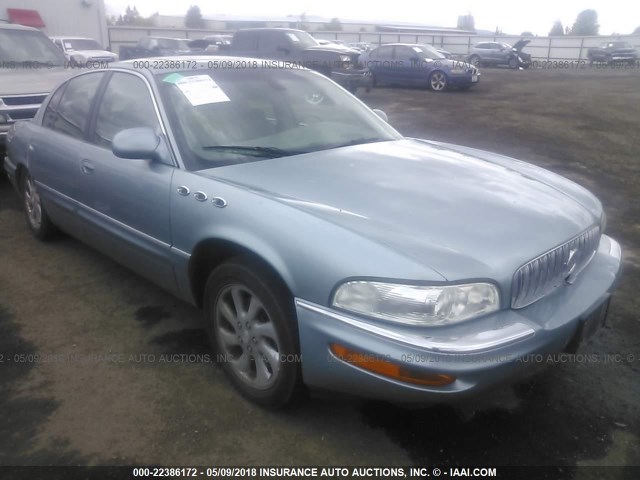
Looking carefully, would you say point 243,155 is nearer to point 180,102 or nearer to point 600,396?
point 180,102

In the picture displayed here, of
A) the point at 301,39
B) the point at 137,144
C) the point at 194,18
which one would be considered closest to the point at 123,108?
the point at 137,144

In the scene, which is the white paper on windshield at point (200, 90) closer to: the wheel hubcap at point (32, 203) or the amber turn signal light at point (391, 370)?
the amber turn signal light at point (391, 370)

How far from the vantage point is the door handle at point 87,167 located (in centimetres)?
350

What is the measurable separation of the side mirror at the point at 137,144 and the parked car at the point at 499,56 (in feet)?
91.4

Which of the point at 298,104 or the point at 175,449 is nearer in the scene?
the point at 175,449

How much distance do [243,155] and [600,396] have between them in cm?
219

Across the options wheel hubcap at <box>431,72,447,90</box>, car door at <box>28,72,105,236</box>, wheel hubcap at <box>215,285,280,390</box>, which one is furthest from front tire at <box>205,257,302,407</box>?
wheel hubcap at <box>431,72,447,90</box>

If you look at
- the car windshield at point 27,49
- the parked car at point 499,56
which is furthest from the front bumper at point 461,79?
the parked car at point 499,56

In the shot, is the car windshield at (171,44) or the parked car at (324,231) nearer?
the parked car at (324,231)

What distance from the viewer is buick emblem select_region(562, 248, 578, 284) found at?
2482 mm

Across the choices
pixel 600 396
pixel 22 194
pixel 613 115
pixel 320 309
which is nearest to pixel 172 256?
pixel 320 309

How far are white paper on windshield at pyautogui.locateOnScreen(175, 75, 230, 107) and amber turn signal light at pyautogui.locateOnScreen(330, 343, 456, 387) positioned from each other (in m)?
1.71

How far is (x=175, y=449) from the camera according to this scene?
2.39m

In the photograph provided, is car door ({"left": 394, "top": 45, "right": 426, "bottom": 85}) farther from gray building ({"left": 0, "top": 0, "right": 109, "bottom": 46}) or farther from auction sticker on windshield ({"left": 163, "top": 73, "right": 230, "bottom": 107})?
auction sticker on windshield ({"left": 163, "top": 73, "right": 230, "bottom": 107})
